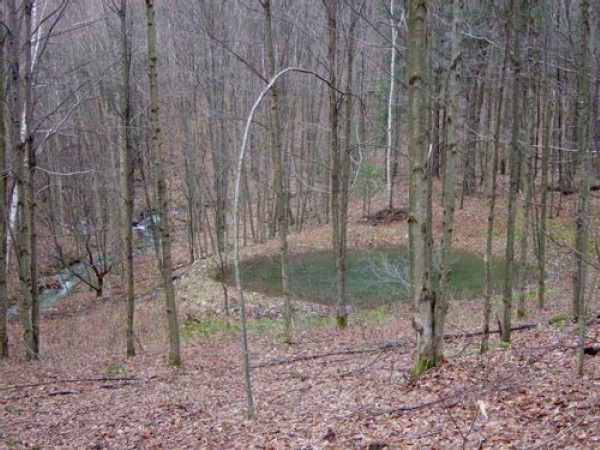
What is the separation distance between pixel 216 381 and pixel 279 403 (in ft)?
6.44

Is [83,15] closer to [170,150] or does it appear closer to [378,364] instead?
[170,150]

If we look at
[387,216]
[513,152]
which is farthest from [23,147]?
[387,216]

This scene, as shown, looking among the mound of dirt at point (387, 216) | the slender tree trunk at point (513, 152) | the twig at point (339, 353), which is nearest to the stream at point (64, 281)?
the mound of dirt at point (387, 216)

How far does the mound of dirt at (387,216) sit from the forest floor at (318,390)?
1175 centimetres

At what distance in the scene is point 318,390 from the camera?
24.3 feet

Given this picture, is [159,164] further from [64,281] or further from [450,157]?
[64,281]

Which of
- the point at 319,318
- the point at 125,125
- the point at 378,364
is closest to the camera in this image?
the point at 378,364

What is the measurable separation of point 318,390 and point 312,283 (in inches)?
447

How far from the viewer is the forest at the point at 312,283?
5852 mm

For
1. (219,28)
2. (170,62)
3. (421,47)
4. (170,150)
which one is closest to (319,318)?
(421,47)

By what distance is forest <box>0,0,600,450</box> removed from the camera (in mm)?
5852

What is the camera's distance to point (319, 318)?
585 inches

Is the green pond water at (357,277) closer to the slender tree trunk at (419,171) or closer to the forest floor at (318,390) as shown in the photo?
the forest floor at (318,390)

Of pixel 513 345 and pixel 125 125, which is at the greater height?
pixel 125 125
